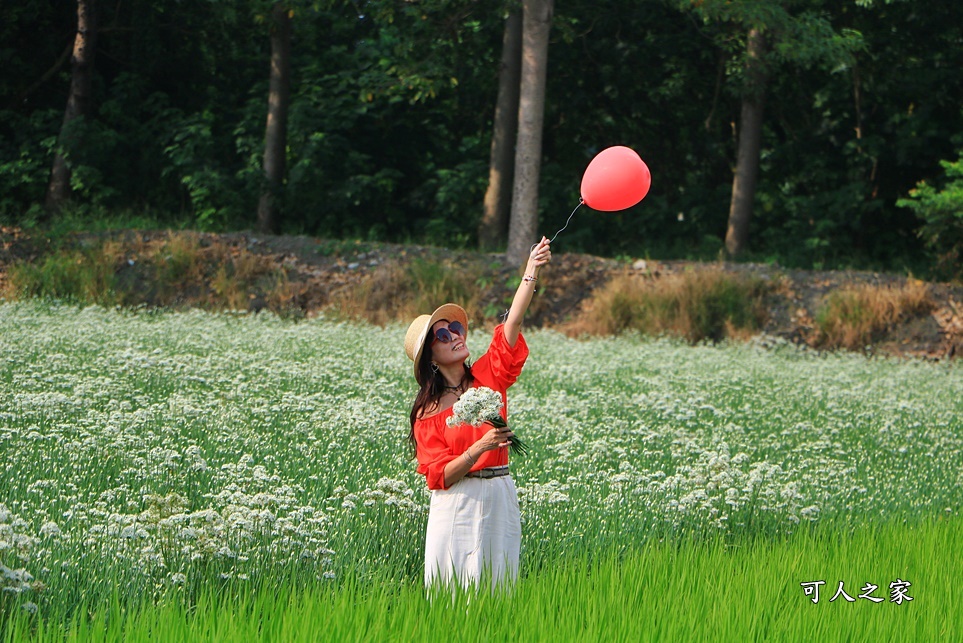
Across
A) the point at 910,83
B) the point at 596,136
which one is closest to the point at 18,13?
the point at 596,136

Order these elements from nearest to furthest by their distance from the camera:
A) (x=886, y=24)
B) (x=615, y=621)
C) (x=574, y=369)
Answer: (x=615, y=621) → (x=574, y=369) → (x=886, y=24)

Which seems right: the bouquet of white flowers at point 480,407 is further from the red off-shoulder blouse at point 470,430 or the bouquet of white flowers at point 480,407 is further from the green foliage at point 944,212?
the green foliage at point 944,212

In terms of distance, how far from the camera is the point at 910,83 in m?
24.7

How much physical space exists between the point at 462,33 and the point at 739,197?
6.87 meters

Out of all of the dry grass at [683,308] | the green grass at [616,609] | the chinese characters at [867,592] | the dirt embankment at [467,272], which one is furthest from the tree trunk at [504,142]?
the chinese characters at [867,592]

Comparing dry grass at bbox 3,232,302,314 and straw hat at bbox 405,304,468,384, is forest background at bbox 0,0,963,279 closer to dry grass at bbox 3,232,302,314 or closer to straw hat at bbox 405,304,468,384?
dry grass at bbox 3,232,302,314

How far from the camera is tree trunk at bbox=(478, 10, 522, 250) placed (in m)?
22.3

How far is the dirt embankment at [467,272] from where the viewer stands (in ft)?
57.6

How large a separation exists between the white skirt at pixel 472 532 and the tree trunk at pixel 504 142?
58.2 feet

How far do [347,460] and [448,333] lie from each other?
2.86 metres

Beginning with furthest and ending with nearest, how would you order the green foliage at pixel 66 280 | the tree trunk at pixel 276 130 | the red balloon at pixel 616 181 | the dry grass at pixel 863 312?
the tree trunk at pixel 276 130 → the green foliage at pixel 66 280 → the dry grass at pixel 863 312 → the red balloon at pixel 616 181

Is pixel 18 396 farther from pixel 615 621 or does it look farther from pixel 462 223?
pixel 462 223

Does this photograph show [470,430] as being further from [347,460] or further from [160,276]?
[160,276]

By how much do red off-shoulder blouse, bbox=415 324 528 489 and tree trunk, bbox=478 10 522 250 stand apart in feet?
57.6
